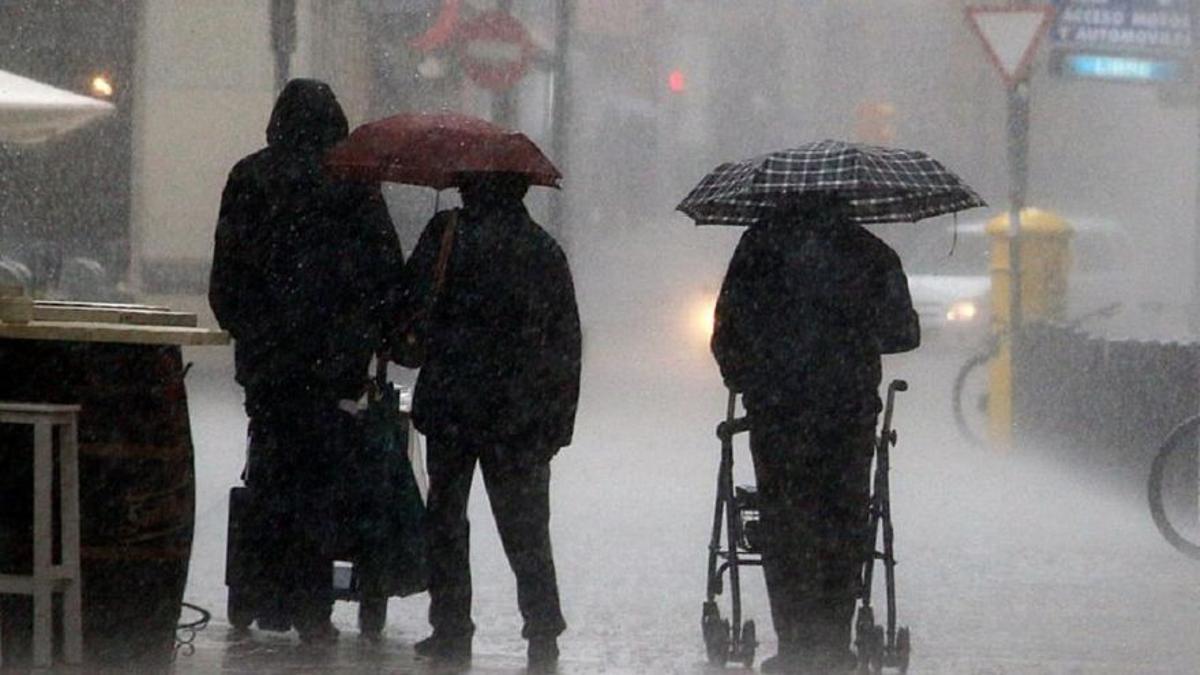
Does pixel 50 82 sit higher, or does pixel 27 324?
pixel 50 82

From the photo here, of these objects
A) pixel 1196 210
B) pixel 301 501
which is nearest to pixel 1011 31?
pixel 1196 210

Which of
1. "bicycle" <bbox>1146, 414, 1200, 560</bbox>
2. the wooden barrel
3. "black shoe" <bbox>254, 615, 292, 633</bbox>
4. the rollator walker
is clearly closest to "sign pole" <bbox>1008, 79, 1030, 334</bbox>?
"bicycle" <bbox>1146, 414, 1200, 560</bbox>

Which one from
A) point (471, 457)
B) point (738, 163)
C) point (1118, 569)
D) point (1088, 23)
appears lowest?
point (1118, 569)

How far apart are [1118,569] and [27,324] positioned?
19.0 feet

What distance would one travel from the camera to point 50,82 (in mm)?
28141

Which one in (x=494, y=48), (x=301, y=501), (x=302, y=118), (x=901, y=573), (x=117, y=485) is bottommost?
(x=901, y=573)

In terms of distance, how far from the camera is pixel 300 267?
8398 millimetres

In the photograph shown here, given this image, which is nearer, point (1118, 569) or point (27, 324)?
point (27, 324)

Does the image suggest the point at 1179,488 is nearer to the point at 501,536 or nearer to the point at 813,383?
the point at 813,383

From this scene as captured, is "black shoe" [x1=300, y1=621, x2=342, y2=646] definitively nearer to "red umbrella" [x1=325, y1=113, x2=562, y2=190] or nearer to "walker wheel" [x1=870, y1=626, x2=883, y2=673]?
"red umbrella" [x1=325, y1=113, x2=562, y2=190]

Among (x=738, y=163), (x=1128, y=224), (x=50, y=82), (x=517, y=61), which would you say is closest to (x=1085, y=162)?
(x=1128, y=224)

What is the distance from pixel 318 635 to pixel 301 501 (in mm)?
442

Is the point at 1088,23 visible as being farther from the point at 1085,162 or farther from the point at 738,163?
the point at 1085,162

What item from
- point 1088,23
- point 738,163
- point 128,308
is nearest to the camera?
point 128,308
